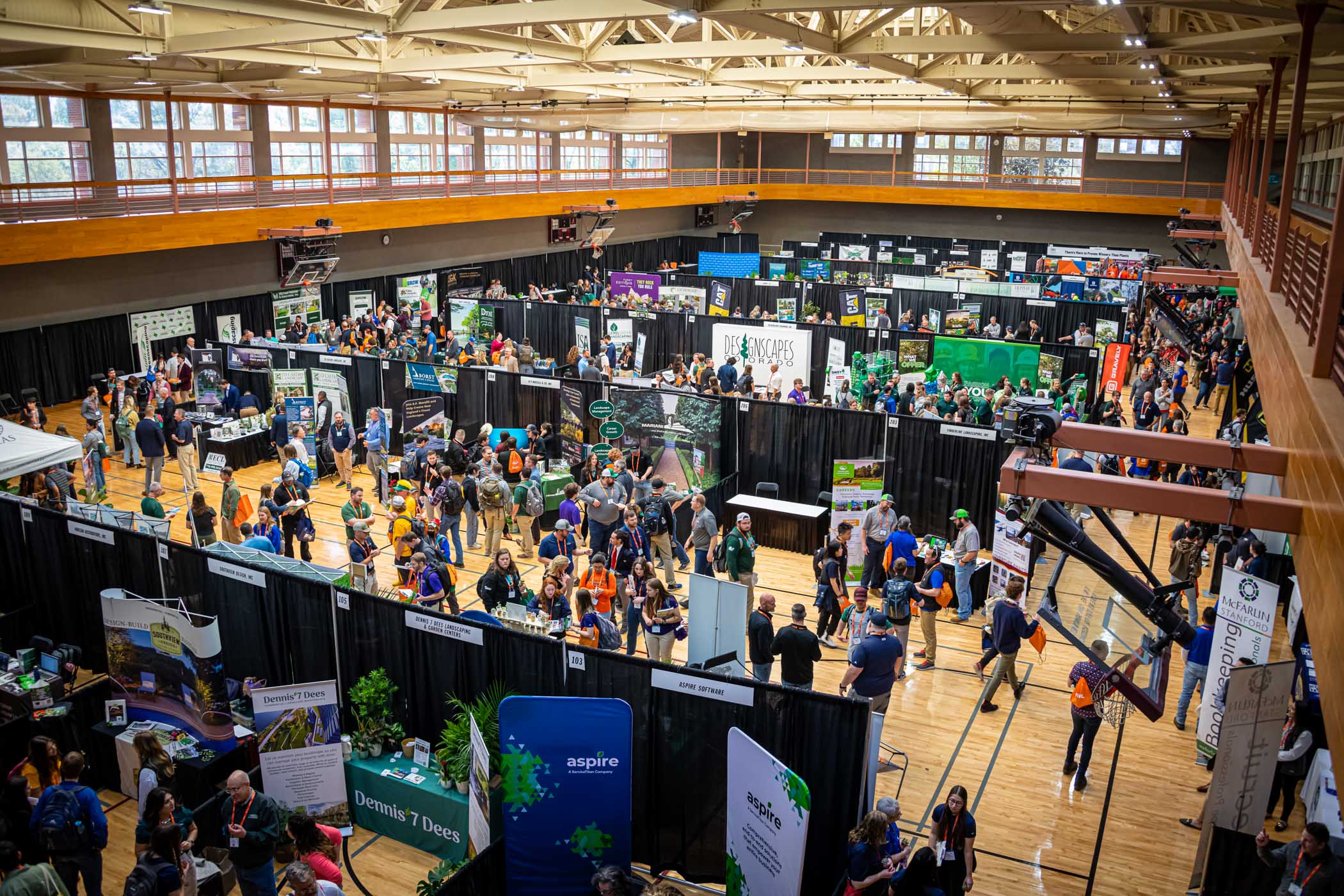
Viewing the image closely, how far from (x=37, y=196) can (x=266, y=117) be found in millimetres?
6132

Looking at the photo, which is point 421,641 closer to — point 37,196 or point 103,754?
point 103,754

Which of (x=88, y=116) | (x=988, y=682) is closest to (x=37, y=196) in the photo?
(x=88, y=116)

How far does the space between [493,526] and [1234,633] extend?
875 centimetres

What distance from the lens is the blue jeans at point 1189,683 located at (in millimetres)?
9625

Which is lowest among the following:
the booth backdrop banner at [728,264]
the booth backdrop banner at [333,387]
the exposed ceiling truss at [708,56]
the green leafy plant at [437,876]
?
the green leafy plant at [437,876]

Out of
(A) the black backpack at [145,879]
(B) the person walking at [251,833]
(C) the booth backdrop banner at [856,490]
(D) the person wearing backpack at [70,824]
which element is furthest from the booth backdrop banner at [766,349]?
(A) the black backpack at [145,879]

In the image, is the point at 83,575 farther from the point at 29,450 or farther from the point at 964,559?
the point at 964,559

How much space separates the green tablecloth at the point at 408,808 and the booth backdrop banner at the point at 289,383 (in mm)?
10671

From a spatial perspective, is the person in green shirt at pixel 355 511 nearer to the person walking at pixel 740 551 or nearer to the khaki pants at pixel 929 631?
the person walking at pixel 740 551

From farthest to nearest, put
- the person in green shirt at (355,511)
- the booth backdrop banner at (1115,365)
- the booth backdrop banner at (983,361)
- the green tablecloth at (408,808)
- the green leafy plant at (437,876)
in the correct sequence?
the booth backdrop banner at (983,361) < the booth backdrop banner at (1115,365) < the person in green shirt at (355,511) < the green tablecloth at (408,808) < the green leafy plant at (437,876)

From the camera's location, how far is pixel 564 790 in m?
7.17

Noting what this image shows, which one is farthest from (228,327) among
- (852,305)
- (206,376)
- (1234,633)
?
(1234,633)

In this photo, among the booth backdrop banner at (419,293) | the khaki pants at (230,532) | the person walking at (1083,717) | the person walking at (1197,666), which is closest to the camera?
the person walking at (1083,717)

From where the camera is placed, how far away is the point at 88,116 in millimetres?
20500
